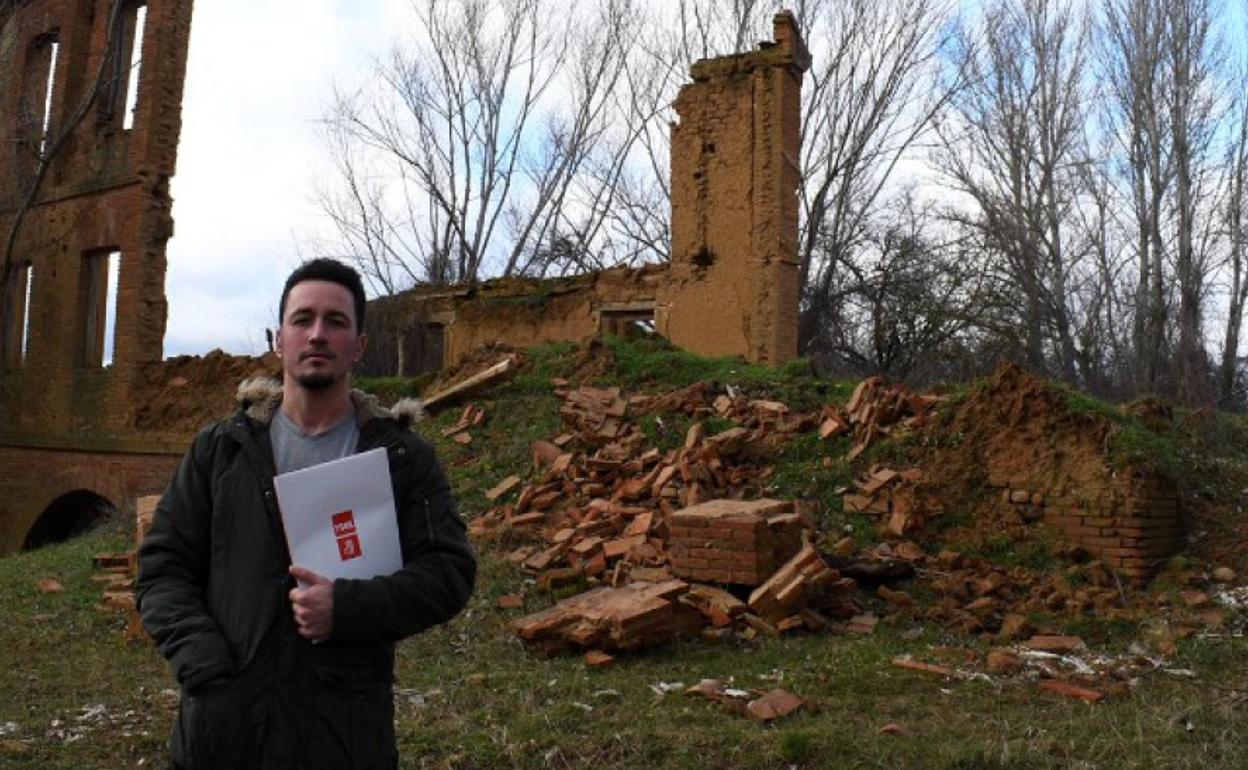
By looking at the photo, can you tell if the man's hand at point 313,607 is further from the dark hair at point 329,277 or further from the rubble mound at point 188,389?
the rubble mound at point 188,389

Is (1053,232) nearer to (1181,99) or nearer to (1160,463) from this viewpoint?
(1181,99)

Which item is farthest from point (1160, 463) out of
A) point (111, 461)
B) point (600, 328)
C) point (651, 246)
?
point (651, 246)

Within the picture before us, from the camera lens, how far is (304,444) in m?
2.42

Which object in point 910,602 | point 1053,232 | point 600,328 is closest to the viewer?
point 910,602

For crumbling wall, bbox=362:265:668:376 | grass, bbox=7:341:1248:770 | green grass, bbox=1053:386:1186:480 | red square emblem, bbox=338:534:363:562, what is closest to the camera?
red square emblem, bbox=338:534:363:562

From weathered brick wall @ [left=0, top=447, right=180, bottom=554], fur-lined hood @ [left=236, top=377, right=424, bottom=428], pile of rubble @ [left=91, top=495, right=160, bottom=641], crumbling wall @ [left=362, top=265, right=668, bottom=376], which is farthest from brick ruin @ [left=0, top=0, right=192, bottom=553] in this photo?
fur-lined hood @ [left=236, top=377, right=424, bottom=428]

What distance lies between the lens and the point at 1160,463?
801cm

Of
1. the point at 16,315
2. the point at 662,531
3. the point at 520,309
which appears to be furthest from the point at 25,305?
the point at 662,531

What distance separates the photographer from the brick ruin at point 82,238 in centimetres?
1794

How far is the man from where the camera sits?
217 centimetres

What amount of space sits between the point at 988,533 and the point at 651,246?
2025 centimetres

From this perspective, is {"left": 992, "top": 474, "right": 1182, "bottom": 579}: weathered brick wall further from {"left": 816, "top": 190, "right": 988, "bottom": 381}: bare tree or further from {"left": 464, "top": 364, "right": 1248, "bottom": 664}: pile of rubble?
{"left": 816, "top": 190, "right": 988, "bottom": 381}: bare tree

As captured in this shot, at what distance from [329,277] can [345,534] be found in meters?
0.59

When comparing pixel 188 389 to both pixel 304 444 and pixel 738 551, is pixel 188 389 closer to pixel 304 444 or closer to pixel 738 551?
pixel 738 551
